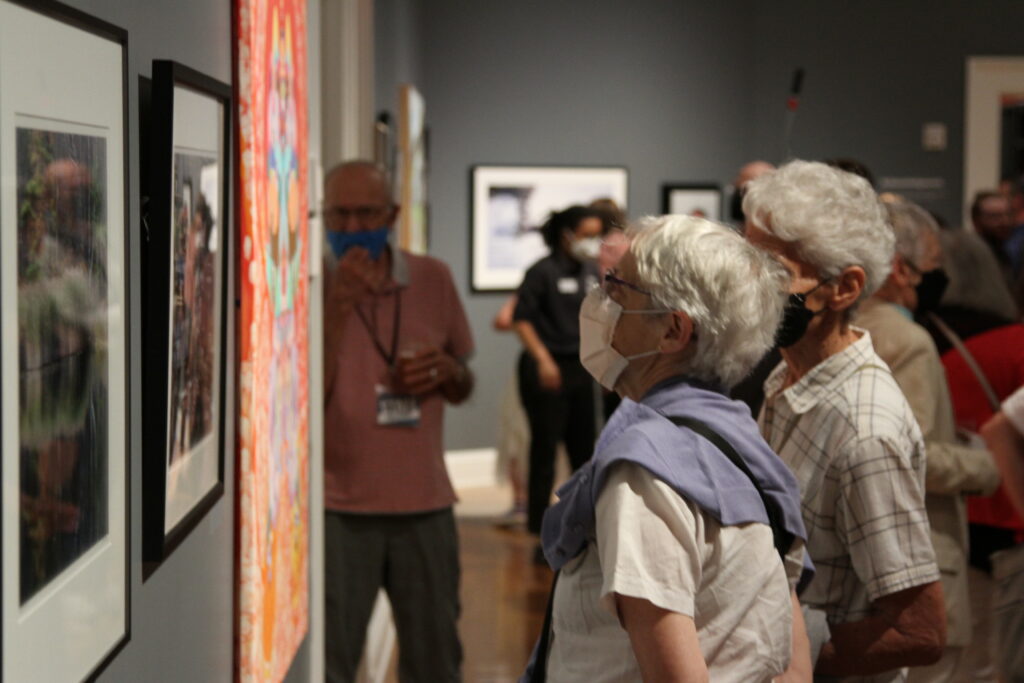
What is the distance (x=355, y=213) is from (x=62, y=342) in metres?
2.40

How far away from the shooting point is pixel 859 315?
9.64 ft

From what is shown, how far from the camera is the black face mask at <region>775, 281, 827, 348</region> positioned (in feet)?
6.91

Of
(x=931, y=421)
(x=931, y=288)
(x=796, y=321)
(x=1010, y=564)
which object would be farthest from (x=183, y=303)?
(x=931, y=288)

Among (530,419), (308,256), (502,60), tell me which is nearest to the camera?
(308,256)

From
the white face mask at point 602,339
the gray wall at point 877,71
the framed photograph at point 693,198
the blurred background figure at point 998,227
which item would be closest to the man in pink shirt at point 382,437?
the white face mask at point 602,339

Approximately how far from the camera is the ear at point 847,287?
2.12 metres

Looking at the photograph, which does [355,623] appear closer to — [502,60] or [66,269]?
[66,269]

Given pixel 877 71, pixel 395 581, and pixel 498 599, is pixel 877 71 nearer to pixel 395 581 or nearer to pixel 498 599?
pixel 498 599

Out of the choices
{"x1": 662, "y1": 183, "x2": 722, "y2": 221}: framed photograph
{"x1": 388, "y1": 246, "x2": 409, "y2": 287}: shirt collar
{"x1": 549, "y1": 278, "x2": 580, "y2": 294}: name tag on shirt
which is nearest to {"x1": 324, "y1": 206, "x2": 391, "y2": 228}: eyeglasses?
{"x1": 388, "y1": 246, "x2": 409, "y2": 287}: shirt collar

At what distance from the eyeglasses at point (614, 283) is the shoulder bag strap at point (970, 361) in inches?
82.1

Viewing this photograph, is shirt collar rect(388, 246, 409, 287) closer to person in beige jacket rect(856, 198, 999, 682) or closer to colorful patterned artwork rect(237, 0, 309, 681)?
colorful patterned artwork rect(237, 0, 309, 681)

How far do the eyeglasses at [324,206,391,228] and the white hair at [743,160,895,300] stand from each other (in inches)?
58.0

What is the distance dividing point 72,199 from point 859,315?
2172 millimetres

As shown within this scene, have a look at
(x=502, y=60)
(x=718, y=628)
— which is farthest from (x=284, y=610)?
(x=502, y=60)
